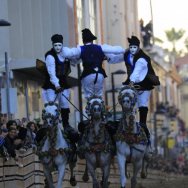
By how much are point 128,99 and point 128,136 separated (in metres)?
0.83

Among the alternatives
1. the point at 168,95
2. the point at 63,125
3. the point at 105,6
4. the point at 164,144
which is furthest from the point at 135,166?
the point at 168,95

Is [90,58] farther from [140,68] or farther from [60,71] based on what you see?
[140,68]

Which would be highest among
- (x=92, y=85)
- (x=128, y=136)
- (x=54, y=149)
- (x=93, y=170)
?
(x=92, y=85)

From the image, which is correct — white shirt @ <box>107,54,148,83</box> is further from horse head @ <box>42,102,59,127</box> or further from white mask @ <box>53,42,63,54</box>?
horse head @ <box>42,102,59,127</box>

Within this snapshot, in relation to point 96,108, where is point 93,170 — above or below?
below

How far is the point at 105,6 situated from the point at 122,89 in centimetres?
4056

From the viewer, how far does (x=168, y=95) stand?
91938 mm

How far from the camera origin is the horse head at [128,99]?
16358 millimetres

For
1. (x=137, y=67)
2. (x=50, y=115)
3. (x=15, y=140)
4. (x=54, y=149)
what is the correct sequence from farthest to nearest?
(x=15, y=140) < (x=137, y=67) < (x=54, y=149) < (x=50, y=115)

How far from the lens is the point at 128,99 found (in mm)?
16344

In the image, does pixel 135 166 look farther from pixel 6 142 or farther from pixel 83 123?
pixel 6 142

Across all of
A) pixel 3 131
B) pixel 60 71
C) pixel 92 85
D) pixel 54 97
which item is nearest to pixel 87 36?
pixel 60 71

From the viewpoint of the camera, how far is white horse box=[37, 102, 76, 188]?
54.4 ft

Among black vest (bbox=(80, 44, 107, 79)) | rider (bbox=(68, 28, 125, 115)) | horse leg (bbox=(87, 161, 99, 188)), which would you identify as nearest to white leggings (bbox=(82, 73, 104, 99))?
rider (bbox=(68, 28, 125, 115))
